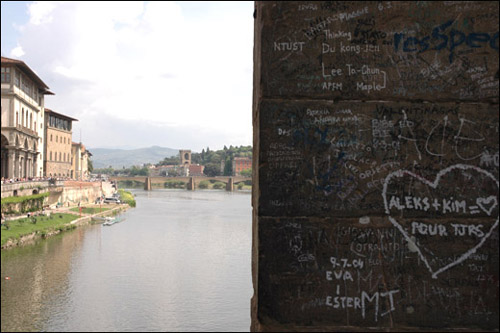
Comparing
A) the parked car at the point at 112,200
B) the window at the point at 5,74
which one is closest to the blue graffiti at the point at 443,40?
the window at the point at 5,74

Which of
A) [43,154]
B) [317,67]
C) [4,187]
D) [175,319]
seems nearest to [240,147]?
[43,154]

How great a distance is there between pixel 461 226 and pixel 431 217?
0.67 ft

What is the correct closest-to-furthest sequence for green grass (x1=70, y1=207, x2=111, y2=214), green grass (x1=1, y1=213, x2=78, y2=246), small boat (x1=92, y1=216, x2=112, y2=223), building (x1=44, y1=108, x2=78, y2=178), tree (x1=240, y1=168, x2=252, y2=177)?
green grass (x1=1, y1=213, x2=78, y2=246)
small boat (x1=92, y1=216, x2=112, y2=223)
green grass (x1=70, y1=207, x2=111, y2=214)
building (x1=44, y1=108, x2=78, y2=178)
tree (x1=240, y1=168, x2=252, y2=177)

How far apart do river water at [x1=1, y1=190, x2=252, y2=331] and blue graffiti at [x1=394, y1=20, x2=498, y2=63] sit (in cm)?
1573

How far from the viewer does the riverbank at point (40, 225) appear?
3069 centimetres

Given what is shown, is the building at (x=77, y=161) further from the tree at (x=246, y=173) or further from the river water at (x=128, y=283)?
the tree at (x=246, y=173)

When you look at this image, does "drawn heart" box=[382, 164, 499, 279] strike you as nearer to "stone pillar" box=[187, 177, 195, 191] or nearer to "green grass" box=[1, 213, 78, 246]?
"green grass" box=[1, 213, 78, 246]

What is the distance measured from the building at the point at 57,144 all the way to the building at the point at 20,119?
19.9 ft

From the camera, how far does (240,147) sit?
182 m

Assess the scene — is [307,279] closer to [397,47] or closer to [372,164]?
[372,164]

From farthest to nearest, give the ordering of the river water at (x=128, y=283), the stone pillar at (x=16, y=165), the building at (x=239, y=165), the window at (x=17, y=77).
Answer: the building at (x=239, y=165), the stone pillar at (x=16, y=165), the window at (x=17, y=77), the river water at (x=128, y=283)

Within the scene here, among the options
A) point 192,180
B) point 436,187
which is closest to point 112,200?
point 192,180

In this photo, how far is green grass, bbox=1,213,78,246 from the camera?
102ft

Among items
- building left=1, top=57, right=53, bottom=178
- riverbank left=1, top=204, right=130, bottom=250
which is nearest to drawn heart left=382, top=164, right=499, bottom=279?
riverbank left=1, top=204, right=130, bottom=250
